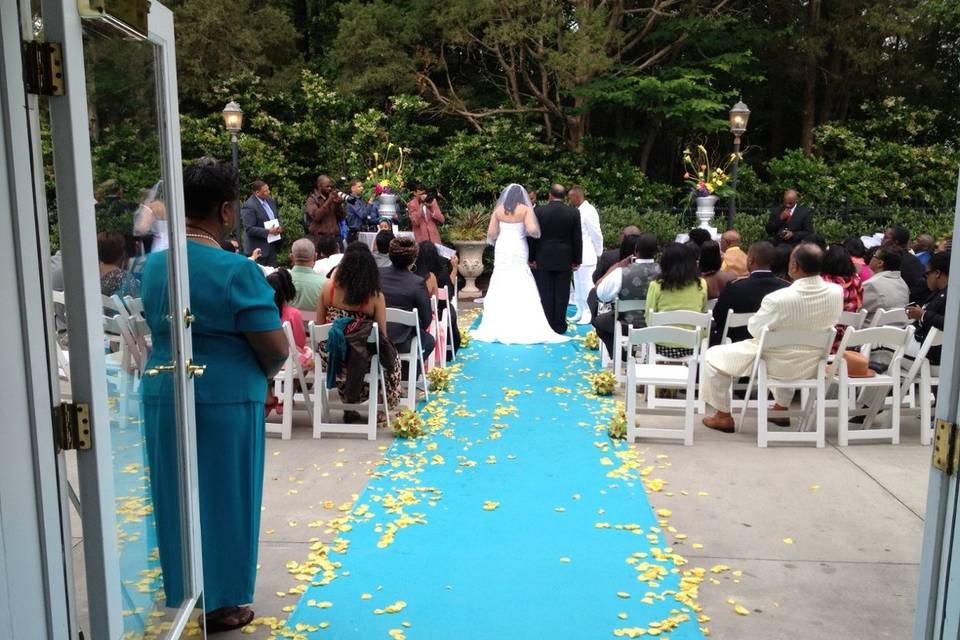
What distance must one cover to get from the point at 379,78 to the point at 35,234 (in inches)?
661

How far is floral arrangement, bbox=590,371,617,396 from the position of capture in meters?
7.56

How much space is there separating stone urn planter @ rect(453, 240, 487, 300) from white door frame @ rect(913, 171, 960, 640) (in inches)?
475

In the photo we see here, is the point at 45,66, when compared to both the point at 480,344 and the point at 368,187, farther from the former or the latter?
the point at 368,187

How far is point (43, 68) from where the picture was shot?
207 centimetres

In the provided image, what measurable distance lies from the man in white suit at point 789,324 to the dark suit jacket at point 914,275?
235cm

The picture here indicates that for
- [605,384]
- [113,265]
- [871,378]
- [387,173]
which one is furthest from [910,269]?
[387,173]

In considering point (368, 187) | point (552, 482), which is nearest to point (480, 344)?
point (552, 482)

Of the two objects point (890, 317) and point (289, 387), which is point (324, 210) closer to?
point (289, 387)

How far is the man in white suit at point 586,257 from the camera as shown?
11.6 metres

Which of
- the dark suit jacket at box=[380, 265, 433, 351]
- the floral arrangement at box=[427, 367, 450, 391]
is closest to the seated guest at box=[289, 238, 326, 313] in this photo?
the dark suit jacket at box=[380, 265, 433, 351]

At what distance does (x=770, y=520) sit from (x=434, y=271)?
4859 mm

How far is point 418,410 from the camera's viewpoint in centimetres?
708

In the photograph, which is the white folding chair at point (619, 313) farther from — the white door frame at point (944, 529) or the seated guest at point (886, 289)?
the white door frame at point (944, 529)

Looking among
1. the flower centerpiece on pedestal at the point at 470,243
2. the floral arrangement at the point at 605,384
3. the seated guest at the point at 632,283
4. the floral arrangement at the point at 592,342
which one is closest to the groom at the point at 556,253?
the floral arrangement at the point at 592,342
